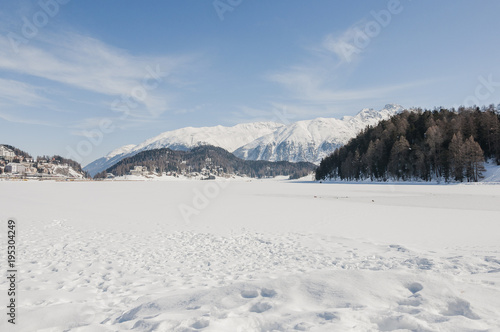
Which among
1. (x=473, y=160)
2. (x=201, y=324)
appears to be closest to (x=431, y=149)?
(x=473, y=160)

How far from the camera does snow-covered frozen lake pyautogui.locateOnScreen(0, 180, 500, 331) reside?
5.23 metres

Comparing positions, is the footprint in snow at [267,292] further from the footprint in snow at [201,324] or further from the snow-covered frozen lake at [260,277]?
the footprint in snow at [201,324]

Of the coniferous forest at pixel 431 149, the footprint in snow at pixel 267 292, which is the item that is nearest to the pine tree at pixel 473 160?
the coniferous forest at pixel 431 149

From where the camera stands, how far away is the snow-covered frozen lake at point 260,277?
5.23 meters

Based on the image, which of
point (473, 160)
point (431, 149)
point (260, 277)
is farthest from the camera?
point (431, 149)

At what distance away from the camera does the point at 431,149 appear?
84.3 m

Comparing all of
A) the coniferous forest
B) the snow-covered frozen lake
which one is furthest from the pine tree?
the snow-covered frozen lake

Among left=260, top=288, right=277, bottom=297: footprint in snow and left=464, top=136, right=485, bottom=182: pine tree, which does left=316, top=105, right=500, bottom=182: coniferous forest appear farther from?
left=260, top=288, right=277, bottom=297: footprint in snow

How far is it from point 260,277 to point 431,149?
3755 inches

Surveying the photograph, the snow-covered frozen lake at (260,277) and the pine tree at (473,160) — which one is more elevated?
the pine tree at (473,160)

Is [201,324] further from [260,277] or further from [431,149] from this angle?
[431,149]

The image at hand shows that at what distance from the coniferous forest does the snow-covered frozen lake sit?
72.3m

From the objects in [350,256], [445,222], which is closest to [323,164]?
[445,222]

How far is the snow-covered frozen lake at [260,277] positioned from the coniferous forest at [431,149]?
72.3 meters
